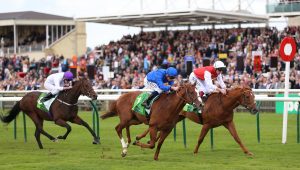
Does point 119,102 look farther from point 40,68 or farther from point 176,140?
point 40,68

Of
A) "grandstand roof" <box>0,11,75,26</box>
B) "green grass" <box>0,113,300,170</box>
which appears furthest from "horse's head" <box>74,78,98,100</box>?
"grandstand roof" <box>0,11,75,26</box>

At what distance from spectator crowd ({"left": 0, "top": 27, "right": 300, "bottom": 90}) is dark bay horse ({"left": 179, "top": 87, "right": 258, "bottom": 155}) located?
10364 mm

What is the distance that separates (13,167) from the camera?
1184 cm

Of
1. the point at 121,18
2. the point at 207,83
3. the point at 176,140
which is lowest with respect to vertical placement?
the point at 176,140

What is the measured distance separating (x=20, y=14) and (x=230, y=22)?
20.2 meters

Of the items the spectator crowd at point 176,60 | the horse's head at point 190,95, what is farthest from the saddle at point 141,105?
the spectator crowd at point 176,60

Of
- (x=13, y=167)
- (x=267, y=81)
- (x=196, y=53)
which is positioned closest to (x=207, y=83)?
(x=13, y=167)

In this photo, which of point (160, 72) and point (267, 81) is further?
point (267, 81)

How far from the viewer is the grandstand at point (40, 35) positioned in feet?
167

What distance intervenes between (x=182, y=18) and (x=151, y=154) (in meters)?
24.0

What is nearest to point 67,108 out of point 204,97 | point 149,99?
point 149,99

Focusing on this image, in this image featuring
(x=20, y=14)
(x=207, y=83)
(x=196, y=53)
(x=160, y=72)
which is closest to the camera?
(x=160, y=72)

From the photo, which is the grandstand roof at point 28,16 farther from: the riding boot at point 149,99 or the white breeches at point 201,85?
the riding boot at point 149,99

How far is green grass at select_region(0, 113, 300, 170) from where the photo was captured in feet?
38.9
